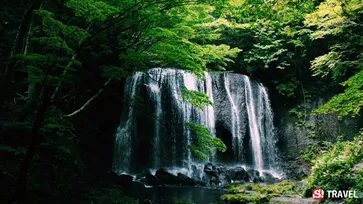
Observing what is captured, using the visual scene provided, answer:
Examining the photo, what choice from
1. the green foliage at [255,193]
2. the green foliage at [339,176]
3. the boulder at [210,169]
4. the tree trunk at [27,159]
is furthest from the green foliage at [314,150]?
the tree trunk at [27,159]

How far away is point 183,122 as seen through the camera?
14984 millimetres

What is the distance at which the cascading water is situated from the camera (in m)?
15.5

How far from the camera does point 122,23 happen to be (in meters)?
5.95

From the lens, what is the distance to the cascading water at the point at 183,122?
15.5m

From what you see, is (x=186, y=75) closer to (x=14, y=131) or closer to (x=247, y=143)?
(x=247, y=143)

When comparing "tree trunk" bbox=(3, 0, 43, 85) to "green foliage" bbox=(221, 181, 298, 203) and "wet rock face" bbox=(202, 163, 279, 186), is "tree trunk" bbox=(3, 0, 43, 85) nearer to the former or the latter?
"green foliage" bbox=(221, 181, 298, 203)

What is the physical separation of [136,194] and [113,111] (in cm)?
714

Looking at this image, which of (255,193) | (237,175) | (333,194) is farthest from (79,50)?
(237,175)

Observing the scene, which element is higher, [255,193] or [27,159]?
[27,159]

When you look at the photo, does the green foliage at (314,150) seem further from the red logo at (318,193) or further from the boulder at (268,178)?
the red logo at (318,193)

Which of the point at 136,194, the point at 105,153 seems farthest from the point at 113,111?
the point at 136,194

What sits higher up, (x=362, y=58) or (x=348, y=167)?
(x=362, y=58)

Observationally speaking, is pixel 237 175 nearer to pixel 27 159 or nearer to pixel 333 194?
pixel 333 194

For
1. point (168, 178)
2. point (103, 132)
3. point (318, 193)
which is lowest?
point (318, 193)
